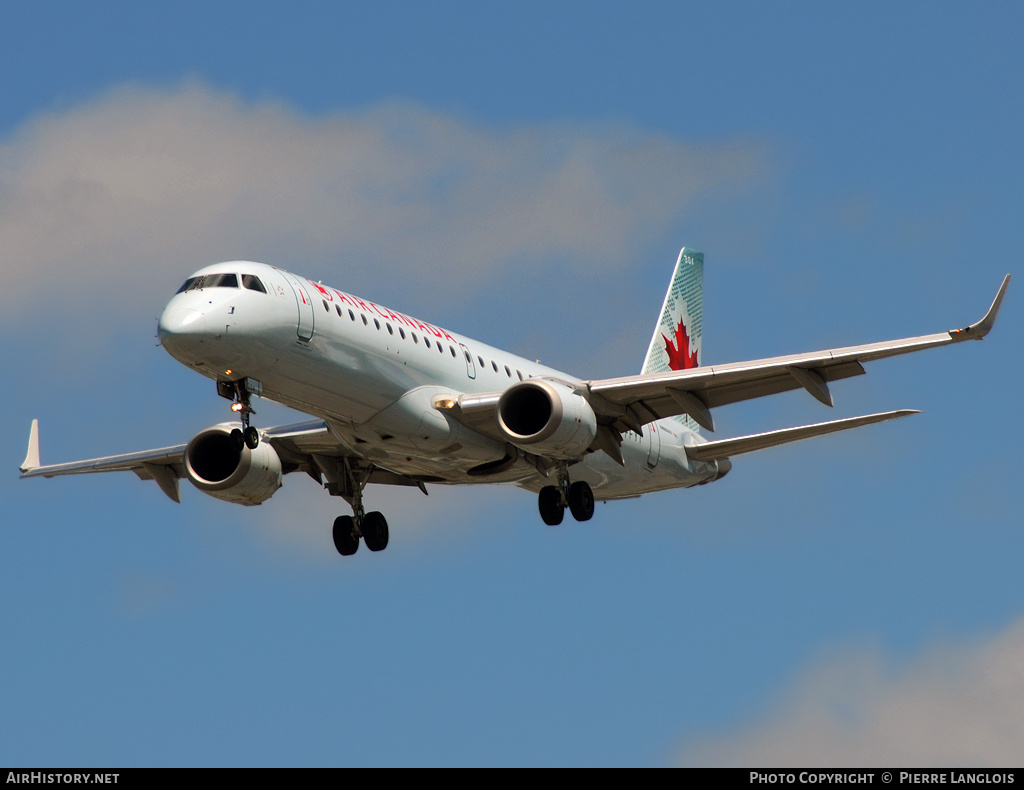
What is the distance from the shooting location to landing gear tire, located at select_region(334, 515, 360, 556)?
4216 cm

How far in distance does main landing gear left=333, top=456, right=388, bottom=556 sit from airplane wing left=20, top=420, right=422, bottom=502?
46 centimetres

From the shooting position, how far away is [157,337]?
3331cm

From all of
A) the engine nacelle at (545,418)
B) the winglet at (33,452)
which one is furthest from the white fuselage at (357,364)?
the winglet at (33,452)

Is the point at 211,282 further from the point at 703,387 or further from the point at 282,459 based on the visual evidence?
the point at 703,387

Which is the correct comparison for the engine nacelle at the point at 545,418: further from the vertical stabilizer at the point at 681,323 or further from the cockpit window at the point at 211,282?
Answer: the vertical stabilizer at the point at 681,323

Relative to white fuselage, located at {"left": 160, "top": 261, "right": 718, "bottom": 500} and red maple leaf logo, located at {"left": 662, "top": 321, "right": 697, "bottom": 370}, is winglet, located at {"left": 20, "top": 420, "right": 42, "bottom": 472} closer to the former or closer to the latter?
white fuselage, located at {"left": 160, "top": 261, "right": 718, "bottom": 500}

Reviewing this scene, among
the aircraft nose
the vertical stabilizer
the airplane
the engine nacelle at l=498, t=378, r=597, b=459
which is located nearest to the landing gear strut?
the airplane

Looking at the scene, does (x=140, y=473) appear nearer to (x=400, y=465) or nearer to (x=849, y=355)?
(x=400, y=465)

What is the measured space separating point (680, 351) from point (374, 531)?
14.3 metres

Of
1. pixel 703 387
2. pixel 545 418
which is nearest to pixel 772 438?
pixel 703 387

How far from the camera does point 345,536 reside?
138 ft
